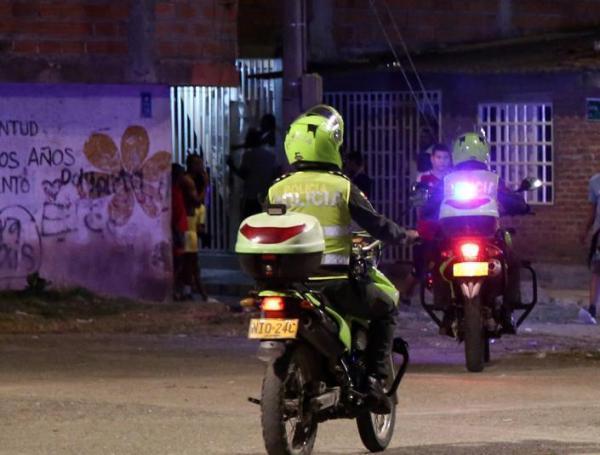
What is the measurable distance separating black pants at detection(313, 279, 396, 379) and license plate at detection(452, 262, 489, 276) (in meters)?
3.42

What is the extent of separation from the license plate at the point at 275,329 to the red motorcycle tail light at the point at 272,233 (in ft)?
1.29

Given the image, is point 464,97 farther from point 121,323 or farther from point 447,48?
point 121,323

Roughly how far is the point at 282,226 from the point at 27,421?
2.52 m

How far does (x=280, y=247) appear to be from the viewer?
25.7 ft

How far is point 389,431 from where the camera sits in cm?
889

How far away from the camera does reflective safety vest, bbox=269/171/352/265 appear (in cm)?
848

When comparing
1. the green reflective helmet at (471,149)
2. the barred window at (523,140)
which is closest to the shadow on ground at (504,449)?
the green reflective helmet at (471,149)

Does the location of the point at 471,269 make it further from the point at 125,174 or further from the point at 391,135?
the point at 391,135

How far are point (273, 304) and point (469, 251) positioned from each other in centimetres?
460

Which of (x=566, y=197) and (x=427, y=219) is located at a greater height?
(x=427, y=219)

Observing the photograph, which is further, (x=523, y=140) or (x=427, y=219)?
(x=523, y=140)

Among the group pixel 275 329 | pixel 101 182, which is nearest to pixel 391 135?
pixel 101 182

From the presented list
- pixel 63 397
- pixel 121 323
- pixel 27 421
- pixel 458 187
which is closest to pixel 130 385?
pixel 63 397

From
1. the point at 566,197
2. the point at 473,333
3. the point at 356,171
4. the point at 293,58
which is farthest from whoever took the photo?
the point at 566,197
